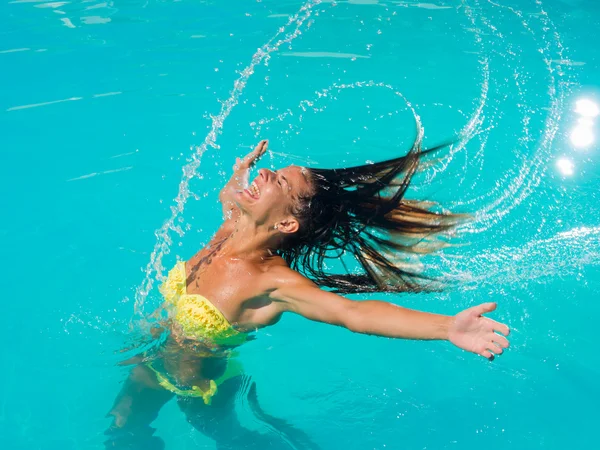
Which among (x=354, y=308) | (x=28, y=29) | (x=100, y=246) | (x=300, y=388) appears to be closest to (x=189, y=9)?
(x=28, y=29)

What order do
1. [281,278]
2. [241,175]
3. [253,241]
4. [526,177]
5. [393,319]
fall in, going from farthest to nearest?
1. [526,177]
2. [241,175]
3. [253,241]
4. [281,278]
5. [393,319]

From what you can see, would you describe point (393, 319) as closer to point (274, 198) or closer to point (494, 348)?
point (494, 348)

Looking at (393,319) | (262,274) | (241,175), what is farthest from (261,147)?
(393,319)

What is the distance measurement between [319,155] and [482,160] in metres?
1.31

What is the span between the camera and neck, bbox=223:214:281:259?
136 inches

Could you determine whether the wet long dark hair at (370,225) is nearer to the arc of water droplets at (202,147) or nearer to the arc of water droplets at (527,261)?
the arc of water droplets at (527,261)

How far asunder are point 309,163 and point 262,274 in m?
2.32

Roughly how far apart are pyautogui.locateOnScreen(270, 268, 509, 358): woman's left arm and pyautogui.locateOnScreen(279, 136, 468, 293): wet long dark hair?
0.49 metres

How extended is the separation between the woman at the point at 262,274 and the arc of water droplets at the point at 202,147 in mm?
709

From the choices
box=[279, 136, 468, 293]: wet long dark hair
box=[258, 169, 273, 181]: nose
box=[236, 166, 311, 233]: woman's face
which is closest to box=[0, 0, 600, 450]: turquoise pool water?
box=[279, 136, 468, 293]: wet long dark hair

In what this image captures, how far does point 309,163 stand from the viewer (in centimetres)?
547

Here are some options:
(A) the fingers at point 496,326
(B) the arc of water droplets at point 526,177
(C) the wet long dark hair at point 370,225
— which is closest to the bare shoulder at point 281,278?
(C) the wet long dark hair at point 370,225

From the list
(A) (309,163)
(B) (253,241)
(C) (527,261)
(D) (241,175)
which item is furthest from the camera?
(A) (309,163)

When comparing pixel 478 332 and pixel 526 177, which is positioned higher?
pixel 478 332
